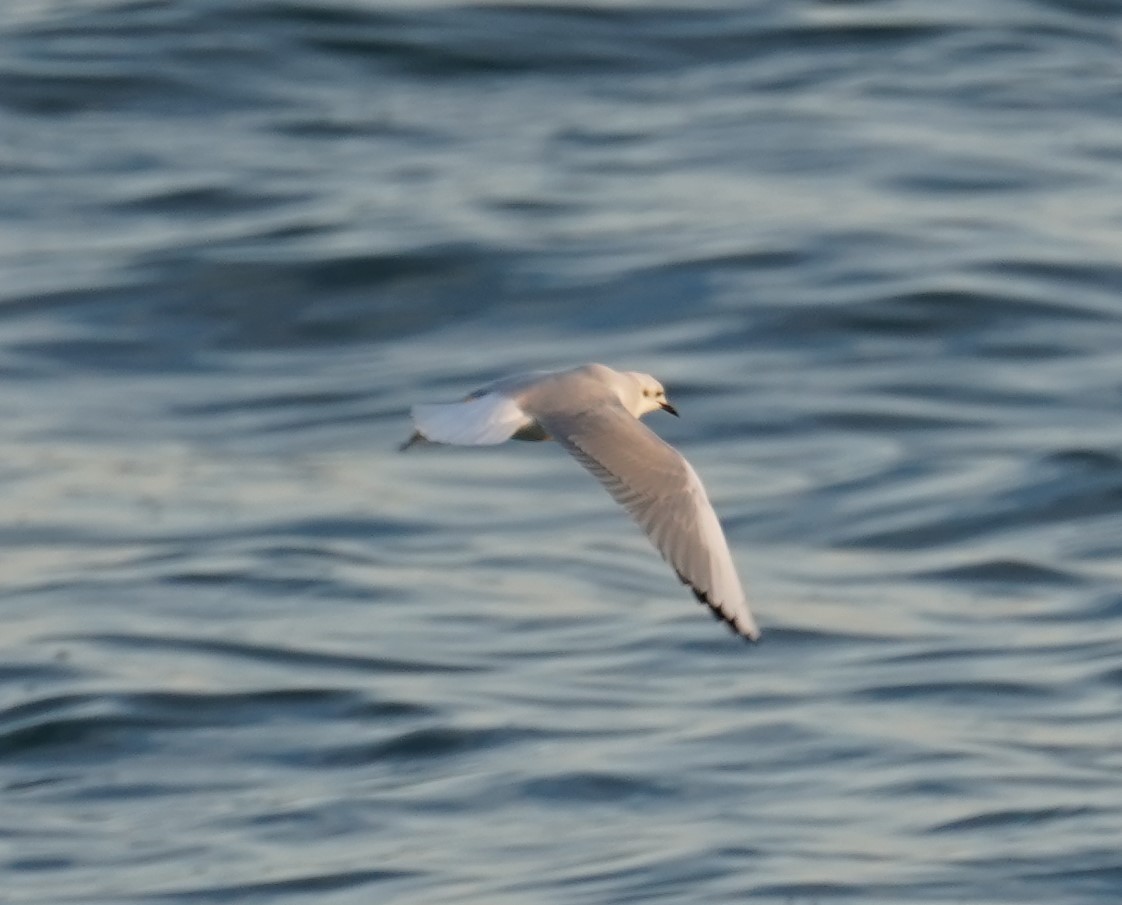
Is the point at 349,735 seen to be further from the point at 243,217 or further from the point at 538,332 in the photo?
the point at 243,217

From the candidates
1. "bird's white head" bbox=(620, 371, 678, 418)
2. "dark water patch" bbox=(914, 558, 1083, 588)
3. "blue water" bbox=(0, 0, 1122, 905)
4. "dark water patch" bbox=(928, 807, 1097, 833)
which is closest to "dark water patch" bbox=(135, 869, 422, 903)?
"blue water" bbox=(0, 0, 1122, 905)

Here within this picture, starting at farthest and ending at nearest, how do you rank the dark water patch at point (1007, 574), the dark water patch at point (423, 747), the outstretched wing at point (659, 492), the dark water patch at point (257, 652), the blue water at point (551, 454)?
the dark water patch at point (1007, 574) → the dark water patch at point (257, 652) → the dark water patch at point (423, 747) → the blue water at point (551, 454) → the outstretched wing at point (659, 492)

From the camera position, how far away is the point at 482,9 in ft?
56.6

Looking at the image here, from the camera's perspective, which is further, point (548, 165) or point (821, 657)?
point (548, 165)

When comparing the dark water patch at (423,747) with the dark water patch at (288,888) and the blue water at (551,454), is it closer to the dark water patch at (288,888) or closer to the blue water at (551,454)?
the blue water at (551,454)

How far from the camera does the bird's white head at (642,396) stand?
22.7ft

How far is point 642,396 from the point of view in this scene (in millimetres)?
7078

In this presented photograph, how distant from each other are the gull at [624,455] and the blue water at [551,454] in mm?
1924

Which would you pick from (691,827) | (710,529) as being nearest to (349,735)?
(691,827)

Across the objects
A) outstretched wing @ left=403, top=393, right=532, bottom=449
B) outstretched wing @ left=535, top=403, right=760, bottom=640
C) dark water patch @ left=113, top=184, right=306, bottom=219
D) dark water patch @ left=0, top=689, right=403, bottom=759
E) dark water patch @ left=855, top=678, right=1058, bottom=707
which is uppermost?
outstretched wing @ left=403, top=393, right=532, bottom=449

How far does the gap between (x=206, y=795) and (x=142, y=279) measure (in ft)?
17.4

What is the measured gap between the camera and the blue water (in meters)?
8.91

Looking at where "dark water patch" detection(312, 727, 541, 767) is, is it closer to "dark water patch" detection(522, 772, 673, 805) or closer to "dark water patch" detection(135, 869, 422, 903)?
Result: "dark water patch" detection(522, 772, 673, 805)

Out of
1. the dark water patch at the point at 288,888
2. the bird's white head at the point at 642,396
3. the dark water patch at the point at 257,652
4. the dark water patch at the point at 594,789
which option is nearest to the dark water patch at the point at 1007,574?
the dark water patch at the point at 257,652
